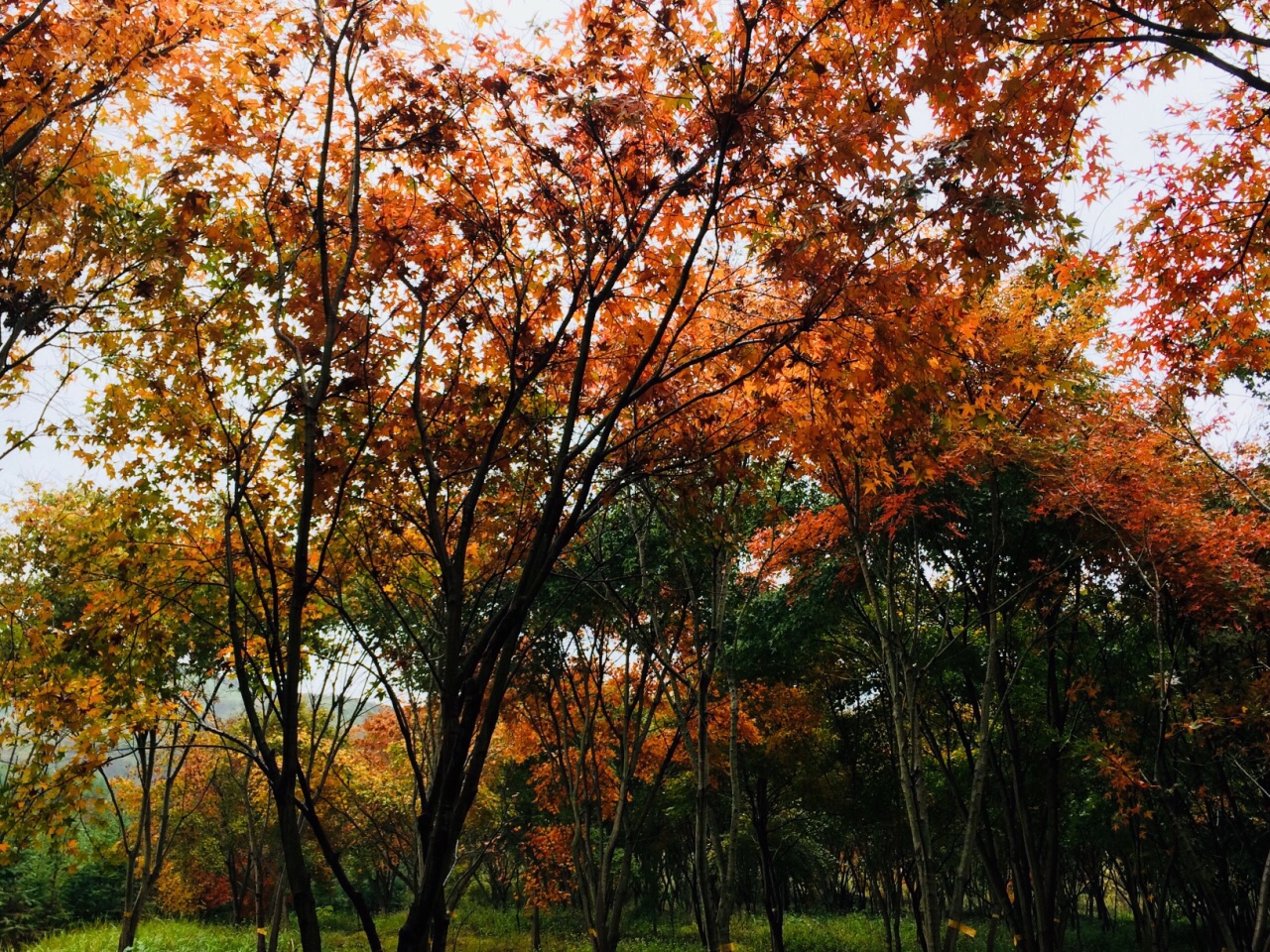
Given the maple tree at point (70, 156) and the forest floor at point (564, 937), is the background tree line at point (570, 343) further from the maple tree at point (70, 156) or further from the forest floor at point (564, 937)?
the forest floor at point (564, 937)

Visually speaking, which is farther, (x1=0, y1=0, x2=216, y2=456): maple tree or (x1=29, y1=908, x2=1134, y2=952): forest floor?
(x1=29, y1=908, x2=1134, y2=952): forest floor

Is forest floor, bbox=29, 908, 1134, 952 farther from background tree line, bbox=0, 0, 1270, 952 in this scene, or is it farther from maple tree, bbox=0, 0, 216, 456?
maple tree, bbox=0, 0, 216, 456

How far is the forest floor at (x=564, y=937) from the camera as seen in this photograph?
19.9 m

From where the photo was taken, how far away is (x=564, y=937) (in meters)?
25.2

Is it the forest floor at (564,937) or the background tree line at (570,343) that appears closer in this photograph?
the background tree line at (570,343)

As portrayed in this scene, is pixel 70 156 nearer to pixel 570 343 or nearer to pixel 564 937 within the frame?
pixel 570 343

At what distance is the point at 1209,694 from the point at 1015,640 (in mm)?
2887

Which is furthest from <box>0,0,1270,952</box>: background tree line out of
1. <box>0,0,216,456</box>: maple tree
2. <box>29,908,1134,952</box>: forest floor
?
<box>29,908,1134,952</box>: forest floor

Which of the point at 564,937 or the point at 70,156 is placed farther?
the point at 564,937

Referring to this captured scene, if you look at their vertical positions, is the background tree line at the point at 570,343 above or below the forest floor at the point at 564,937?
above

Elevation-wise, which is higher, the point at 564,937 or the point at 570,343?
the point at 570,343

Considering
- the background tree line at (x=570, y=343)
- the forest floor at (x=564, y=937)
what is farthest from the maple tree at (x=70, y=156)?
the forest floor at (x=564, y=937)

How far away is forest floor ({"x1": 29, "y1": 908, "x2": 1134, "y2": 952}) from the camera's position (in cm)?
1994

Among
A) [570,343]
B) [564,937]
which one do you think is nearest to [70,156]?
[570,343]
